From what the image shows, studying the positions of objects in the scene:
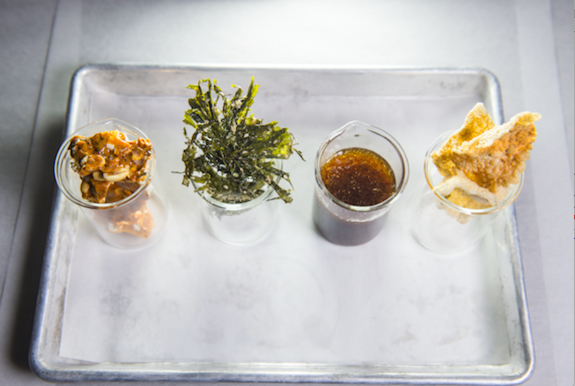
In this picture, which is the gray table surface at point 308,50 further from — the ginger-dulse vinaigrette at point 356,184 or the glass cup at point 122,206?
the ginger-dulse vinaigrette at point 356,184

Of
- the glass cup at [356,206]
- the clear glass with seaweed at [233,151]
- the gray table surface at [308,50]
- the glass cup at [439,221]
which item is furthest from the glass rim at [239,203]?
the gray table surface at [308,50]

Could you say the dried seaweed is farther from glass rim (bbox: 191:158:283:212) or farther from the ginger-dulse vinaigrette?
the ginger-dulse vinaigrette

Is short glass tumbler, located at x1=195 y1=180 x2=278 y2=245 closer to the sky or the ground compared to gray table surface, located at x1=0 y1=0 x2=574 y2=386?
closer to the ground

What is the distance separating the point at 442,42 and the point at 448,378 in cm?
96

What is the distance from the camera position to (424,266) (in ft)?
3.39

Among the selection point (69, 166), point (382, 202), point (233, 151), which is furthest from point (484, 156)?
point (69, 166)

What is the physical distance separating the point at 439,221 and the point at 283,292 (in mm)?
422

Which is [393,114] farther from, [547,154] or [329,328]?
[329,328]

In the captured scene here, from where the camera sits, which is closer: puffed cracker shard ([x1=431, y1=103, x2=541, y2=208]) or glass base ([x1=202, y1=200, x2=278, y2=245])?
puffed cracker shard ([x1=431, y1=103, x2=541, y2=208])

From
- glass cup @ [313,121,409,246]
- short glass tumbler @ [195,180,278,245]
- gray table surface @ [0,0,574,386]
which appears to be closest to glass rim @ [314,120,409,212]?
glass cup @ [313,121,409,246]

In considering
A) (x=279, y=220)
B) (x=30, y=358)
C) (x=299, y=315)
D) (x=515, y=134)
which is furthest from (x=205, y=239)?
(x=515, y=134)

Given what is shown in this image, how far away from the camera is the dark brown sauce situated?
0.87m

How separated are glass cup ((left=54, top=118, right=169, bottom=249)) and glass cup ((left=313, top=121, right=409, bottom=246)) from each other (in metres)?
0.38

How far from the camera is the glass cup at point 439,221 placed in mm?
937
